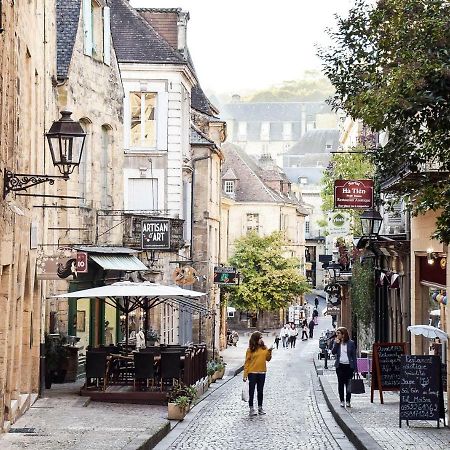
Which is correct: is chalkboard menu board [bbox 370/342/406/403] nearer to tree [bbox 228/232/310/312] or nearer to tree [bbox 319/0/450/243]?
tree [bbox 319/0/450/243]

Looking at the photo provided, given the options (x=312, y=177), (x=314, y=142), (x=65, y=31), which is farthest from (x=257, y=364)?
(x=314, y=142)

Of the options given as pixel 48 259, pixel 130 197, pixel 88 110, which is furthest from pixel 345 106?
pixel 130 197

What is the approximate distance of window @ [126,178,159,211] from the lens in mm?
46406

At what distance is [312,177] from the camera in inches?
6161

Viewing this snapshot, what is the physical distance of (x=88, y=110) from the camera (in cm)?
3347

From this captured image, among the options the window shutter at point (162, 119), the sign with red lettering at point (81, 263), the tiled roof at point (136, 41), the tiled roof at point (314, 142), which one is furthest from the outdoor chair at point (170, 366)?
the tiled roof at point (314, 142)

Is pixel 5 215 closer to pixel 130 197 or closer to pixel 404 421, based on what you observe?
pixel 404 421

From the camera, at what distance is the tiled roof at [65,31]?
3070cm

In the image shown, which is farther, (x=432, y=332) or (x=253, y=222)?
(x=253, y=222)

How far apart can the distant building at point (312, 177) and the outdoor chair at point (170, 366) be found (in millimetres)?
92676

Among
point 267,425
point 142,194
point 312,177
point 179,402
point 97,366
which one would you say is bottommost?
point 267,425

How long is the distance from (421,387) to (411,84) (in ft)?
24.0

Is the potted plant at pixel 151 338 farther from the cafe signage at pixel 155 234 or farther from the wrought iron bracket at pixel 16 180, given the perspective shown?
the wrought iron bracket at pixel 16 180

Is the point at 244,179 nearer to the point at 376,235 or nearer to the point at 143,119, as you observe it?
the point at 143,119
